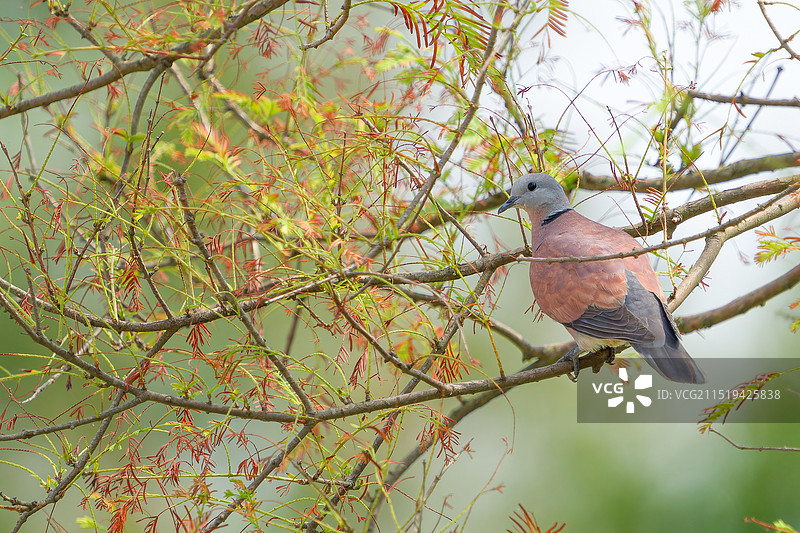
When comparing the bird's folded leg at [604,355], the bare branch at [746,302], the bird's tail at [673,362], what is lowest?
the bird's tail at [673,362]

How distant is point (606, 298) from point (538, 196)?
517mm

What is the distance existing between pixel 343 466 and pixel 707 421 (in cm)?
95

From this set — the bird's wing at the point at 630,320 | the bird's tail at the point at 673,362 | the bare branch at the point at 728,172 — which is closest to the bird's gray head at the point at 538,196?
the bare branch at the point at 728,172

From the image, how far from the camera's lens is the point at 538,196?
7.28 feet

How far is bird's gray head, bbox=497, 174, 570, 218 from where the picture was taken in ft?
7.19

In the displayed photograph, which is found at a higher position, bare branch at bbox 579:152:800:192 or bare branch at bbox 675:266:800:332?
bare branch at bbox 579:152:800:192

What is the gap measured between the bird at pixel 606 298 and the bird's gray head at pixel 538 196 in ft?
0.25

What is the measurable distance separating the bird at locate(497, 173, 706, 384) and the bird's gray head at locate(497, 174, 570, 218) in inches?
3.0

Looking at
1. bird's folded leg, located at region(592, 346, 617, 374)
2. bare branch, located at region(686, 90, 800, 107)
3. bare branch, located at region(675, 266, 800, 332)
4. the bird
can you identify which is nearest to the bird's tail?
the bird

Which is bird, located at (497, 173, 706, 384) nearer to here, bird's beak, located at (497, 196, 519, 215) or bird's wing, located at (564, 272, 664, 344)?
bird's wing, located at (564, 272, 664, 344)

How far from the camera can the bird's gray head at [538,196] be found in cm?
219

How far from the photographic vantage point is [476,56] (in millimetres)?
1364

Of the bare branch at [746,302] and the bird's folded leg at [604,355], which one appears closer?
the bird's folded leg at [604,355]

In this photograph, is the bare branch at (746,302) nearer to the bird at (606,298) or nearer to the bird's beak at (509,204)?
the bird at (606,298)
